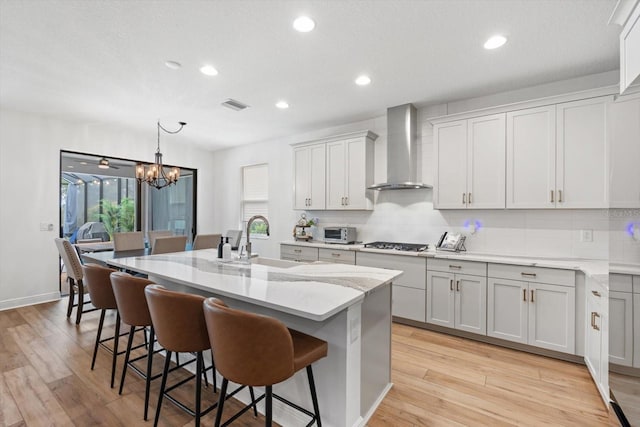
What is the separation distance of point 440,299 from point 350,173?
2033 millimetres

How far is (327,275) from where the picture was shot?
2064 millimetres

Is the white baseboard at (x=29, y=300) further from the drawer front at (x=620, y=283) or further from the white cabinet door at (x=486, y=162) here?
the drawer front at (x=620, y=283)

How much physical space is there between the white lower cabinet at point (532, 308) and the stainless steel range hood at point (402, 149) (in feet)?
4.69

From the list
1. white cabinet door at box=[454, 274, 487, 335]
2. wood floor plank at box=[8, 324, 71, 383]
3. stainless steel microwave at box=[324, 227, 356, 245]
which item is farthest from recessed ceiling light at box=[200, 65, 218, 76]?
white cabinet door at box=[454, 274, 487, 335]

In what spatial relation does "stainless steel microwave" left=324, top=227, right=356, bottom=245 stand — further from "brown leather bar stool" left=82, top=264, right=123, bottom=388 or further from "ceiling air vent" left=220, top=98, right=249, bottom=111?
"brown leather bar stool" left=82, top=264, right=123, bottom=388

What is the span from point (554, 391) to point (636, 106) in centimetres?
208

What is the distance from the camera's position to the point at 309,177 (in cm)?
470

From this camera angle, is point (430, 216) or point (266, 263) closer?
point (266, 263)

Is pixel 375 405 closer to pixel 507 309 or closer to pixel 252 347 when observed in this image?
pixel 252 347

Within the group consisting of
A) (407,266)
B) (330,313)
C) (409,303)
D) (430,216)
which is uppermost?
(430,216)

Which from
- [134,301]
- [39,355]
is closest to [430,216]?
[134,301]

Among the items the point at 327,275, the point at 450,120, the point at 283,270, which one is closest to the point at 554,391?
the point at 327,275

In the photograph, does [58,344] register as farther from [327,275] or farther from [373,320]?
[373,320]

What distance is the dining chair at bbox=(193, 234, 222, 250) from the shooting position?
4.20m
